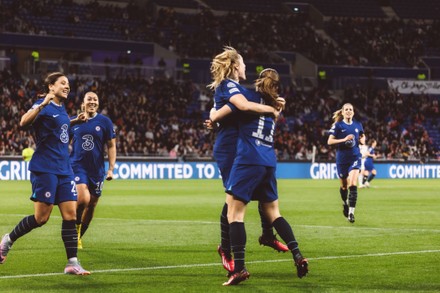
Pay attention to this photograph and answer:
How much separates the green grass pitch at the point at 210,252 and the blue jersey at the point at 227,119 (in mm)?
1578

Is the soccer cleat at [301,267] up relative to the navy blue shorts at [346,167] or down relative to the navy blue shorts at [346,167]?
down

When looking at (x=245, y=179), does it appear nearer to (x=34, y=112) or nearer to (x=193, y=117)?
(x=34, y=112)

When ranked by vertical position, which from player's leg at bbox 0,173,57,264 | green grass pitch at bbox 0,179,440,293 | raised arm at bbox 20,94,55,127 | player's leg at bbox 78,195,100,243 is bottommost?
green grass pitch at bbox 0,179,440,293

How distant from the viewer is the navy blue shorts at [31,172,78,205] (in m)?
10.6

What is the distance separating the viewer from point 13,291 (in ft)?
31.1

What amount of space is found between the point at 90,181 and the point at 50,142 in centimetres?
294

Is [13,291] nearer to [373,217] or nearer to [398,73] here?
[373,217]

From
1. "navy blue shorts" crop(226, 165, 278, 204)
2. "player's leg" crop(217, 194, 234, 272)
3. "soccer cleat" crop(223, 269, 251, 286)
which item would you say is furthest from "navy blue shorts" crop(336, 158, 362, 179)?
"soccer cleat" crop(223, 269, 251, 286)

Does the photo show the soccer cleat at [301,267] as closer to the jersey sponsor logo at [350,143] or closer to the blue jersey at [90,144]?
the blue jersey at [90,144]

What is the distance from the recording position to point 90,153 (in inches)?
536

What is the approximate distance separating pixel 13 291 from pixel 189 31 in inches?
2225

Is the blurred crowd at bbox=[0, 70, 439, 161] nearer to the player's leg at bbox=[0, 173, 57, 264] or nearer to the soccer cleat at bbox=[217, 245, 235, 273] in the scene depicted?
the player's leg at bbox=[0, 173, 57, 264]

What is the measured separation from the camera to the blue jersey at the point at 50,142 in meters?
10.7

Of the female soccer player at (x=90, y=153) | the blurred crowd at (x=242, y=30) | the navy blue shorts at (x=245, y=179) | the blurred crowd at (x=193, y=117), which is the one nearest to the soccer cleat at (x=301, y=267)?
the navy blue shorts at (x=245, y=179)
